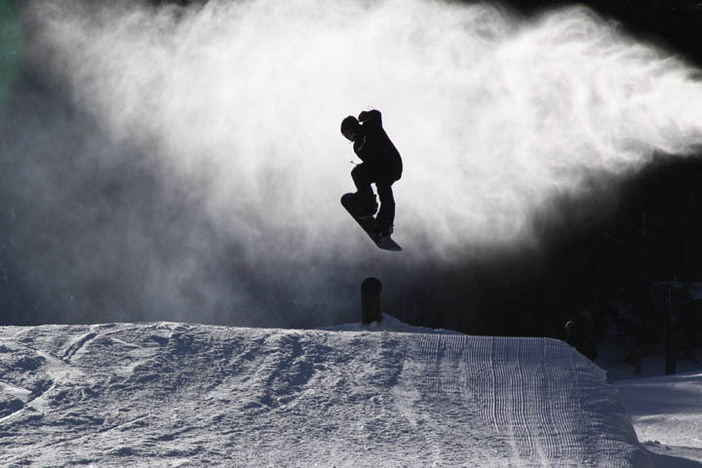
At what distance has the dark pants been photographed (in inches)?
334

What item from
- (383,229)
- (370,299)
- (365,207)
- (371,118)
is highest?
(371,118)

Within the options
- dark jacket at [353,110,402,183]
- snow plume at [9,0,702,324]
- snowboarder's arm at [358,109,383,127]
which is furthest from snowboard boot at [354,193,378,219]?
snow plume at [9,0,702,324]

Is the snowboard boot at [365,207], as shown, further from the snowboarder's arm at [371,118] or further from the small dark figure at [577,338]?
the small dark figure at [577,338]

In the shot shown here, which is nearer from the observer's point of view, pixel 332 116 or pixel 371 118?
pixel 371 118

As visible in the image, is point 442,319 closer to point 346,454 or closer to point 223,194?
point 223,194

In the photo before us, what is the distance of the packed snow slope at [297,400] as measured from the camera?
5.85 m

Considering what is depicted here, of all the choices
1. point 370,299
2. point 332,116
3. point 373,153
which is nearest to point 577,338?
point 370,299

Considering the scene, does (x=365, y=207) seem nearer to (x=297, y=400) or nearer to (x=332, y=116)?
(x=297, y=400)

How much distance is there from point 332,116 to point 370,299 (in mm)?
6506

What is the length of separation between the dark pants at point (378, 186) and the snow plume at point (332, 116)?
4246 millimetres

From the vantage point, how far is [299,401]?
21.8 feet

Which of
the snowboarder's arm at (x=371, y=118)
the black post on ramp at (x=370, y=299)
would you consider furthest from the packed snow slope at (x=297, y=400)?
the black post on ramp at (x=370, y=299)

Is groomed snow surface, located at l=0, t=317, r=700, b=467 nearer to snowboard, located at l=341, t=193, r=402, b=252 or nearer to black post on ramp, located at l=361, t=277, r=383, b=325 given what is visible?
snowboard, located at l=341, t=193, r=402, b=252

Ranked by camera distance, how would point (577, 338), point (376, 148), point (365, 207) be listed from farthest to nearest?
point (577, 338), point (365, 207), point (376, 148)
